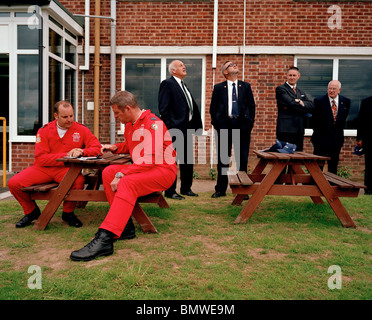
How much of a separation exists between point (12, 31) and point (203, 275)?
22.1ft

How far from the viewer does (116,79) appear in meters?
8.39

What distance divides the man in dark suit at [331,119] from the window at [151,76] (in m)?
3.26

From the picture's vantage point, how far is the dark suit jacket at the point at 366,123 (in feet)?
19.2

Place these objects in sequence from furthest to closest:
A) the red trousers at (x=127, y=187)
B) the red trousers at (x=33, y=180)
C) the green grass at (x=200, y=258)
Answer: the red trousers at (x=33, y=180) → the red trousers at (x=127, y=187) → the green grass at (x=200, y=258)

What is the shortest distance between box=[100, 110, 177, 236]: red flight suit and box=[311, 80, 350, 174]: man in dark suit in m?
3.22

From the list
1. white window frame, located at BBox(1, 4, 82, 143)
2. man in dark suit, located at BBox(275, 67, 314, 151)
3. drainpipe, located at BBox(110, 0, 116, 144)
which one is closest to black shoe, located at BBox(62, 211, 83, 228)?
man in dark suit, located at BBox(275, 67, 314, 151)

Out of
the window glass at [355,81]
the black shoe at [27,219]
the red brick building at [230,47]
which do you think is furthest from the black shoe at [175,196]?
the window glass at [355,81]

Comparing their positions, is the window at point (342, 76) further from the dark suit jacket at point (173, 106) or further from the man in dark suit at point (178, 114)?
the dark suit jacket at point (173, 106)

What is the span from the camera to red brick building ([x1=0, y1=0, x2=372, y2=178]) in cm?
807

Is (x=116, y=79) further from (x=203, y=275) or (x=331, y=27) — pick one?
(x=203, y=275)

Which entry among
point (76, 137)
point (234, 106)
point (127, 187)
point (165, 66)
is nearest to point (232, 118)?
point (234, 106)

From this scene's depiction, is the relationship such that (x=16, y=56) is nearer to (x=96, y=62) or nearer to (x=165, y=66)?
(x=96, y=62)

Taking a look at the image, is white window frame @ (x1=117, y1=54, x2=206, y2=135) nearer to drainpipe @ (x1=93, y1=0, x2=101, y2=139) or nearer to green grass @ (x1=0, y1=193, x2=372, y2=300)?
drainpipe @ (x1=93, y1=0, x2=101, y2=139)
